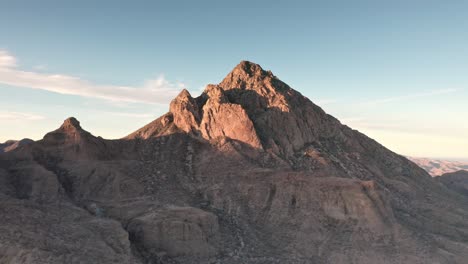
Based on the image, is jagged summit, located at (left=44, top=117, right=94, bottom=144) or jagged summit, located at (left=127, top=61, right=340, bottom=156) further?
jagged summit, located at (left=127, top=61, right=340, bottom=156)

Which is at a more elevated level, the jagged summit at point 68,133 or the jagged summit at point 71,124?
the jagged summit at point 71,124

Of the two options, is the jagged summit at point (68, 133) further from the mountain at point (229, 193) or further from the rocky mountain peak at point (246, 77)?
the rocky mountain peak at point (246, 77)

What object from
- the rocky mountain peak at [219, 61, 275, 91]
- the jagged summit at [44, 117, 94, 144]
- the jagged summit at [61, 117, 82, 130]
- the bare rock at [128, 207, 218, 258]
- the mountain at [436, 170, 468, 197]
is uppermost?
the rocky mountain peak at [219, 61, 275, 91]

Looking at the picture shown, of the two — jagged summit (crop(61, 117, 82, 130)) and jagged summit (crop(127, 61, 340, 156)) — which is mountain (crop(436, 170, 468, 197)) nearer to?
jagged summit (crop(127, 61, 340, 156))

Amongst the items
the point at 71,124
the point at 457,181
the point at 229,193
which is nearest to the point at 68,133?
the point at 71,124

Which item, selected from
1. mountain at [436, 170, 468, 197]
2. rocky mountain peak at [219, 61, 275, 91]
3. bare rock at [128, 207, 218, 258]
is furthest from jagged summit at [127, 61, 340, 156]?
mountain at [436, 170, 468, 197]

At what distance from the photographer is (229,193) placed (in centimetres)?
5616

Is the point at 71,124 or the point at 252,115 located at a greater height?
the point at 252,115

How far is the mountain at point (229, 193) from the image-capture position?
40938 millimetres

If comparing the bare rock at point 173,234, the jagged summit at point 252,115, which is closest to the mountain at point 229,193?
the bare rock at point 173,234

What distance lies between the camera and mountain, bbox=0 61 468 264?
40938 mm

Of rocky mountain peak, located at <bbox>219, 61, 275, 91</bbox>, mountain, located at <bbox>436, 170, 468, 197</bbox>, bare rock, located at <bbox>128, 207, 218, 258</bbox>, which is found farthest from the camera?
mountain, located at <bbox>436, 170, 468, 197</bbox>

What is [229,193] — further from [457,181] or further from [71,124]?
[457,181]

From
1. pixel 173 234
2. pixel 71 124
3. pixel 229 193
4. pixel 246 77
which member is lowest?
pixel 173 234
